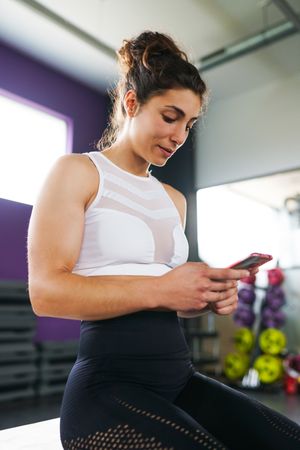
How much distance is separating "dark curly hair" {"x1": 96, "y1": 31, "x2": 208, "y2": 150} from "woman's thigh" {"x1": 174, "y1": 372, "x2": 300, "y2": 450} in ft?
2.40

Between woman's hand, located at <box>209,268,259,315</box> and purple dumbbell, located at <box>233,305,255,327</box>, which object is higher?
woman's hand, located at <box>209,268,259,315</box>

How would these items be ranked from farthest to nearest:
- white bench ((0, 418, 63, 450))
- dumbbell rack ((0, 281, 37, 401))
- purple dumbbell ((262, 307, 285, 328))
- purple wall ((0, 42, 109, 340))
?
purple dumbbell ((262, 307, 285, 328)) → purple wall ((0, 42, 109, 340)) → dumbbell rack ((0, 281, 37, 401)) → white bench ((0, 418, 63, 450))

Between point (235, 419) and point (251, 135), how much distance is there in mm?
4180

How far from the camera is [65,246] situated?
90 cm

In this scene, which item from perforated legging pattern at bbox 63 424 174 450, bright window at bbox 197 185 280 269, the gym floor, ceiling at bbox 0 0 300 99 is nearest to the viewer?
perforated legging pattern at bbox 63 424 174 450

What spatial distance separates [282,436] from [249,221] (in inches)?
198

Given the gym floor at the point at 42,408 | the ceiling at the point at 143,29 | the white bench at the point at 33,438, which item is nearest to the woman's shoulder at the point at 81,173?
the white bench at the point at 33,438

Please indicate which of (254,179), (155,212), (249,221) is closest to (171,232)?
(155,212)

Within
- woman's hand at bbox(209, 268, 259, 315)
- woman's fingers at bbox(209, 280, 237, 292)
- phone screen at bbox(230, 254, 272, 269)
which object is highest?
phone screen at bbox(230, 254, 272, 269)

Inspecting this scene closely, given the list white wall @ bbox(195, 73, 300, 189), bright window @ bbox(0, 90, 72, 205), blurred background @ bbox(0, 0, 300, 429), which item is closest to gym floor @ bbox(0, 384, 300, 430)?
blurred background @ bbox(0, 0, 300, 429)

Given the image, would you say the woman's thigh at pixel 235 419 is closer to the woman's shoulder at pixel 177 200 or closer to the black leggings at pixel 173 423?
the black leggings at pixel 173 423

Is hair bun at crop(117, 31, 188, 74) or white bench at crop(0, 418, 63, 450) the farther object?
white bench at crop(0, 418, 63, 450)

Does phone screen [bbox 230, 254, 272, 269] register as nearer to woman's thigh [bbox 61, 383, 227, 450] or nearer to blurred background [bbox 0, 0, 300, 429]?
woman's thigh [bbox 61, 383, 227, 450]

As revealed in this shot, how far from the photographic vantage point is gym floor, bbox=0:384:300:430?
Result: 2.69 m
